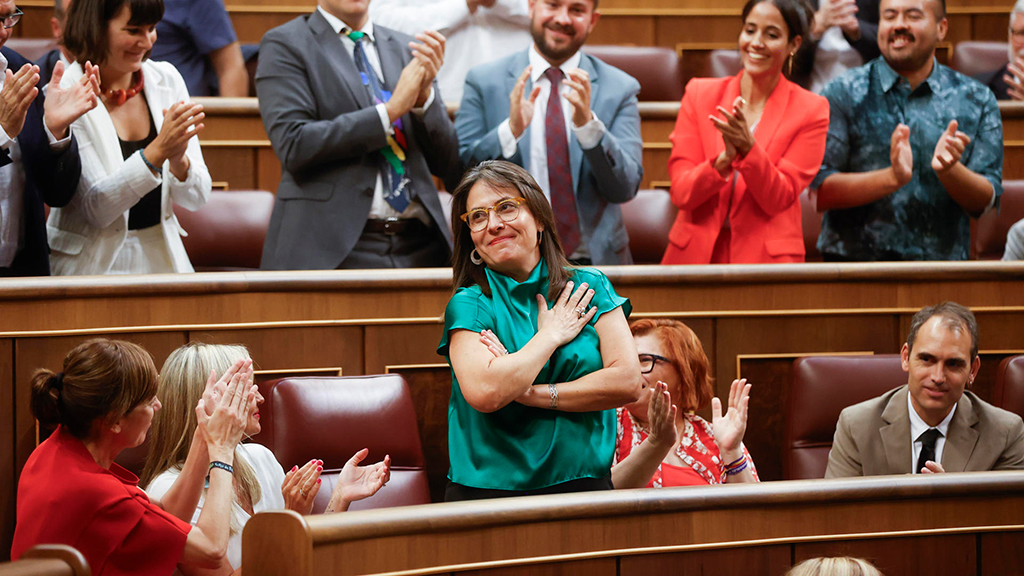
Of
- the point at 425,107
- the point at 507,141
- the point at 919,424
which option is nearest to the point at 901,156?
the point at 919,424

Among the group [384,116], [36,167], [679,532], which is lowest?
[679,532]

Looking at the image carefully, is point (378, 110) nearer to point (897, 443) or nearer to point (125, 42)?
point (125, 42)

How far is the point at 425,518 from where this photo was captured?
107 centimetres

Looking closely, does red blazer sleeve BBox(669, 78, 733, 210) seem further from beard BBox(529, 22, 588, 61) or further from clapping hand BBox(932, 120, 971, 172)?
clapping hand BBox(932, 120, 971, 172)

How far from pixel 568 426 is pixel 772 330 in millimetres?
675

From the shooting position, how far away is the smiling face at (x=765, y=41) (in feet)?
6.65

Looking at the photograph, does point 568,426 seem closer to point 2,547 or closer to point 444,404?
point 444,404

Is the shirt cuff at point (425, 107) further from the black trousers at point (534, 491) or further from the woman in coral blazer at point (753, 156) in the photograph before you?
the black trousers at point (534, 491)

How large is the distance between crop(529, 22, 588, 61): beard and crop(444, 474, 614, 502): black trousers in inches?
39.7

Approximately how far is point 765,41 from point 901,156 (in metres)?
0.32

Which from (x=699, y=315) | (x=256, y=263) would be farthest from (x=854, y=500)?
(x=256, y=263)

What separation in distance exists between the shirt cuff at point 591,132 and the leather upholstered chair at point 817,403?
19.8 inches

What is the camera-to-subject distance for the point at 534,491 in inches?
48.4

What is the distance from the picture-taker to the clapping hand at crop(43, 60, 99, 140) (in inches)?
62.7
